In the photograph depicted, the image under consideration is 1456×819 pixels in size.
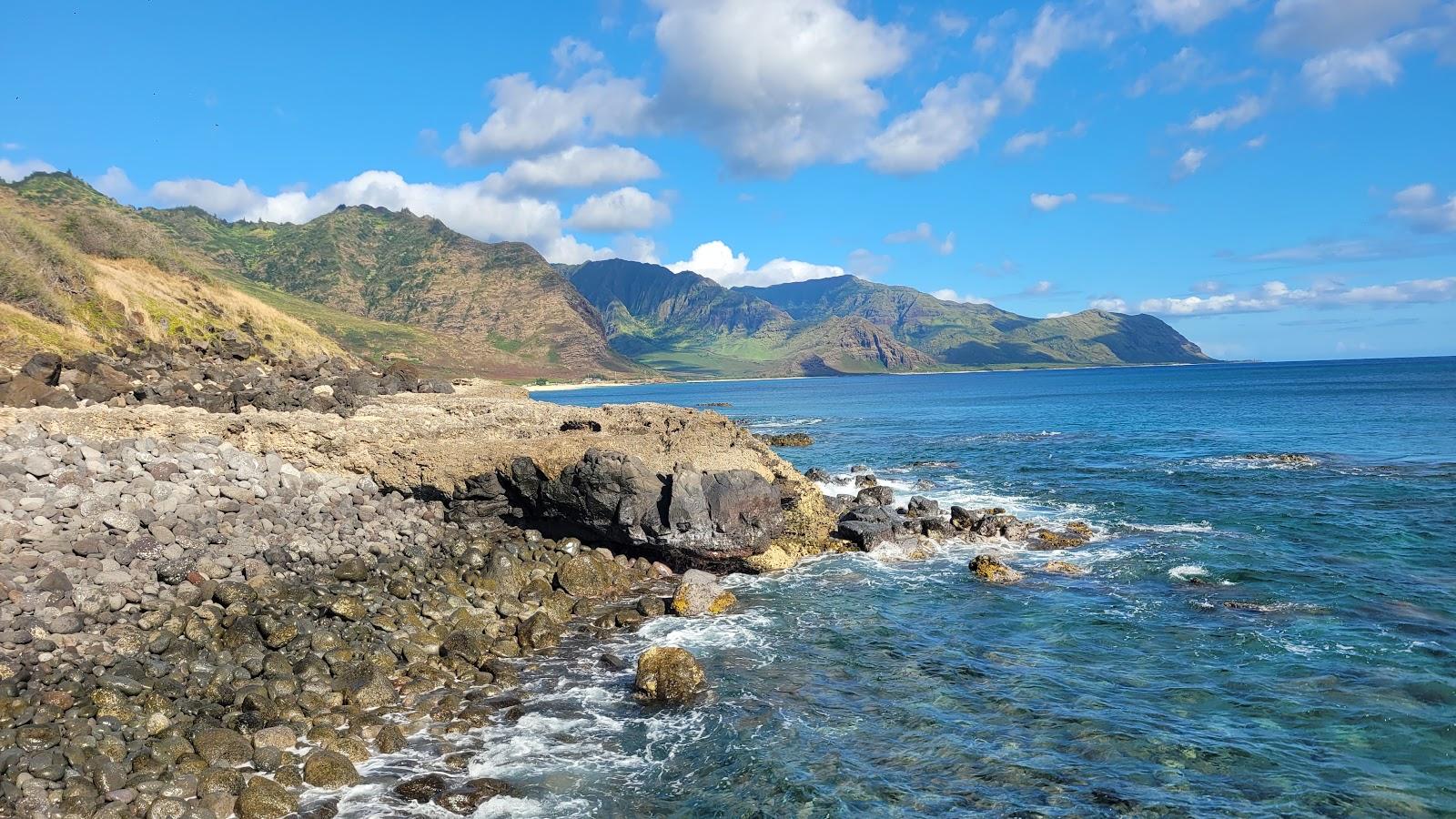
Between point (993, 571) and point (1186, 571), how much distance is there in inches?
253

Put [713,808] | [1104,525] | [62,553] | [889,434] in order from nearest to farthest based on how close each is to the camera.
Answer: [713,808] < [62,553] < [1104,525] < [889,434]

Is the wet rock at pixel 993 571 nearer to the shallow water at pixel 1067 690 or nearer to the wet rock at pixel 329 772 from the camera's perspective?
the shallow water at pixel 1067 690

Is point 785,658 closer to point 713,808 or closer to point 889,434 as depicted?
point 713,808

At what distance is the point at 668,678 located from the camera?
17016 millimetres

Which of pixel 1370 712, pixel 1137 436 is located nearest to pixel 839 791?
pixel 1370 712

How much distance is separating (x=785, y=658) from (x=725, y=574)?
800cm

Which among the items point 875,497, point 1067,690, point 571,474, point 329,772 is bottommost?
point 329,772

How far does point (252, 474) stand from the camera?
81.4 ft

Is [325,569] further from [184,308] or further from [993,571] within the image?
[184,308]

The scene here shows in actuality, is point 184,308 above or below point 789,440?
above

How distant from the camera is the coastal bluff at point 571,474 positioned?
26031 millimetres

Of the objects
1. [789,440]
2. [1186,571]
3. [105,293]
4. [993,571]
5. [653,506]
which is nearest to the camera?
[1186,571]

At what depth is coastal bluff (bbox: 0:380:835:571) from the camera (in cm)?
2603

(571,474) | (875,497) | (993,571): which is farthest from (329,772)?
(875,497)
